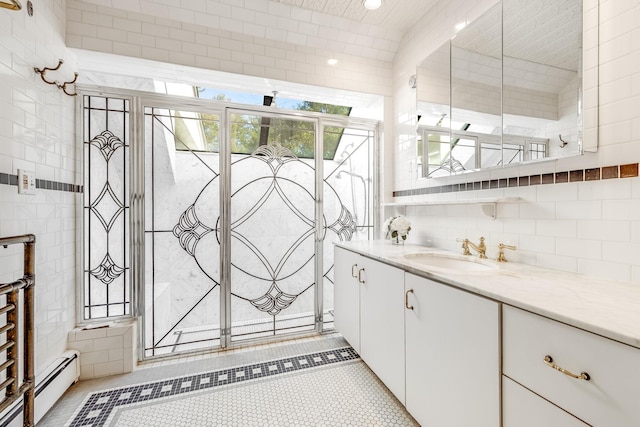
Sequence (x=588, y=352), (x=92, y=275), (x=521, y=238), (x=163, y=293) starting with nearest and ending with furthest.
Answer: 1. (x=588, y=352)
2. (x=521, y=238)
3. (x=92, y=275)
4. (x=163, y=293)

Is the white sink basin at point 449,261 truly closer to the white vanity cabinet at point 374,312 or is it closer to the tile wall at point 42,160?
the white vanity cabinet at point 374,312

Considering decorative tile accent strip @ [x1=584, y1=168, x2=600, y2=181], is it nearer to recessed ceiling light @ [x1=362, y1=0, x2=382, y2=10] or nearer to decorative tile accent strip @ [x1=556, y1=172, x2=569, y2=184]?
decorative tile accent strip @ [x1=556, y1=172, x2=569, y2=184]

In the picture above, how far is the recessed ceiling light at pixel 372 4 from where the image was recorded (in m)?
2.14

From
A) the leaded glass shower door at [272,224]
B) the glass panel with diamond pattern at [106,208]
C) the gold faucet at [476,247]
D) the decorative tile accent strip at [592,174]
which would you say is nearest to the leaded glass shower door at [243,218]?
the leaded glass shower door at [272,224]

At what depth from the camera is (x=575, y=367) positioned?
78 cm

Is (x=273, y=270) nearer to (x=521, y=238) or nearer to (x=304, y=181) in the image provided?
(x=304, y=181)

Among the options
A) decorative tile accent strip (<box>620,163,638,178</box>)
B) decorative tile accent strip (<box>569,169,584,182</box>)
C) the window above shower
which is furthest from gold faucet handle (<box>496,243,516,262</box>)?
the window above shower

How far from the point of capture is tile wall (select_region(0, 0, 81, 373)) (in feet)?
4.59

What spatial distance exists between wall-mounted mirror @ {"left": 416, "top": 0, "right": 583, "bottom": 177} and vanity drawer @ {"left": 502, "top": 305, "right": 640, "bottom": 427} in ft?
2.96

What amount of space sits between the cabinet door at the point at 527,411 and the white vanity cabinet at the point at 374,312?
23.2 inches

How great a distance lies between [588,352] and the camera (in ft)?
2.47

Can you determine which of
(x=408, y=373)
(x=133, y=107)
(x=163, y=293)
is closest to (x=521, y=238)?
(x=408, y=373)

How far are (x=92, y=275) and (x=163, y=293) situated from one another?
0.49m

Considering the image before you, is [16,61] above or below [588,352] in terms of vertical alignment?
above
